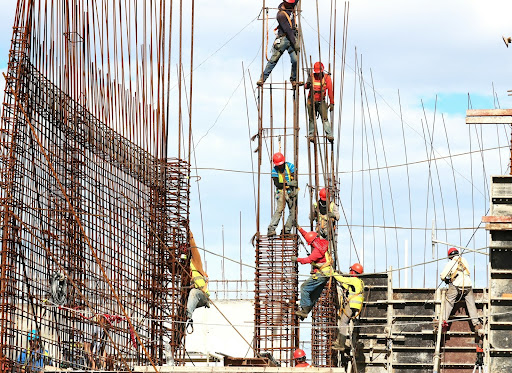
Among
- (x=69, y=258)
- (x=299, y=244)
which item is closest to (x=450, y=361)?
(x=299, y=244)

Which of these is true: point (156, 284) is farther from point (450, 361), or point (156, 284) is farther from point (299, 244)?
point (450, 361)

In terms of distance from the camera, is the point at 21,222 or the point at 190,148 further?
the point at 190,148

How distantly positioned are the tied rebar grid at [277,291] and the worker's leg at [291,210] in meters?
0.20

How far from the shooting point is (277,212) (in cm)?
2636

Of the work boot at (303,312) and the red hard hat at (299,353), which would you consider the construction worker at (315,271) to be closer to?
the work boot at (303,312)

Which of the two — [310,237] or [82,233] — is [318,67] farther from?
[82,233]

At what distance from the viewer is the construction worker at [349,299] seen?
2457 cm

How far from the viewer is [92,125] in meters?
24.2

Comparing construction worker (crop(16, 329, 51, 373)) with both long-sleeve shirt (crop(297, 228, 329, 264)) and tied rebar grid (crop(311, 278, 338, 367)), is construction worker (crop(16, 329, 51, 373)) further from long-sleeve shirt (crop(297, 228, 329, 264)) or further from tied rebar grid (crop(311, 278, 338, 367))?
tied rebar grid (crop(311, 278, 338, 367))

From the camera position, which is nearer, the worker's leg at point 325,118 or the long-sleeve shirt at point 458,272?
the long-sleeve shirt at point 458,272

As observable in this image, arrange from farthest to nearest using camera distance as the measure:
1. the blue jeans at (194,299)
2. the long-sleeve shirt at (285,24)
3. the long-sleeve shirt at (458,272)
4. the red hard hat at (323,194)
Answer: the long-sleeve shirt at (285,24)
the red hard hat at (323,194)
the blue jeans at (194,299)
the long-sleeve shirt at (458,272)

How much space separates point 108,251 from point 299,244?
4.54 m

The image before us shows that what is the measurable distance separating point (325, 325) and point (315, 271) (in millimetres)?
3507

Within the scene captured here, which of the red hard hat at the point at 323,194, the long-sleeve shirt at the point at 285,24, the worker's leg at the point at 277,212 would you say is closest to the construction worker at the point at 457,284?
the red hard hat at the point at 323,194
